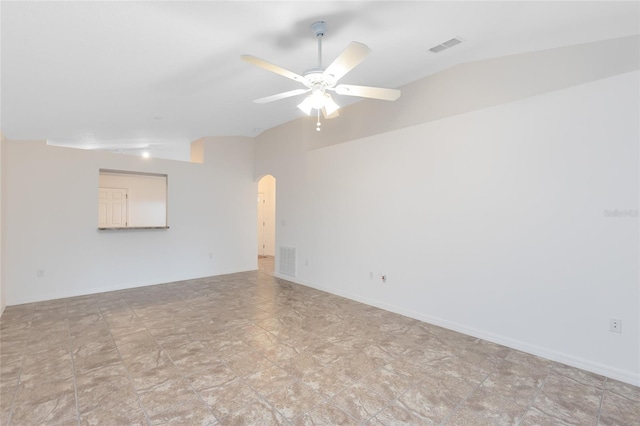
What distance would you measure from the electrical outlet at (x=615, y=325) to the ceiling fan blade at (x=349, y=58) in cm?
292

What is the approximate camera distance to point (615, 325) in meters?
2.42

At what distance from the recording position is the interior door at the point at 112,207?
6695 millimetres

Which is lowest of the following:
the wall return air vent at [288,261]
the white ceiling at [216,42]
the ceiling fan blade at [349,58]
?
the wall return air vent at [288,261]

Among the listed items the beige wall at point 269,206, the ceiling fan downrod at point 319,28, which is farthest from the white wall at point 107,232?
the ceiling fan downrod at point 319,28

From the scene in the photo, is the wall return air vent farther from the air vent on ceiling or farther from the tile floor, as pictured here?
the air vent on ceiling

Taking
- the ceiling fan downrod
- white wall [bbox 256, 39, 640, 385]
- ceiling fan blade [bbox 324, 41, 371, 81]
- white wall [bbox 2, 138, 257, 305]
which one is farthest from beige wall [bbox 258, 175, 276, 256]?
ceiling fan blade [bbox 324, 41, 371, 81]

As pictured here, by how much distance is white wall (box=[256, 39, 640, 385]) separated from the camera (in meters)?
2.42

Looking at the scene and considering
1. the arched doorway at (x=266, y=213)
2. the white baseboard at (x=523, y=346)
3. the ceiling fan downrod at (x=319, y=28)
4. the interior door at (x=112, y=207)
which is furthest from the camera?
the arched doorway at (x=266, y=213)

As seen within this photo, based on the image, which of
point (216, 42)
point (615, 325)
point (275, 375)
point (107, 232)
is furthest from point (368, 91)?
point (107, 232)

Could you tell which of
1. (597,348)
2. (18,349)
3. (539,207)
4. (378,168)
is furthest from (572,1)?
(18,349)

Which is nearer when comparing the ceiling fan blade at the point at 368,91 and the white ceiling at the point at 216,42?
the white ceiling at the point at 216,42

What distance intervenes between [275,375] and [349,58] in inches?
97.2

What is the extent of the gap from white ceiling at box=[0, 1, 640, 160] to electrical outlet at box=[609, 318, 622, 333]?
2.33 meters

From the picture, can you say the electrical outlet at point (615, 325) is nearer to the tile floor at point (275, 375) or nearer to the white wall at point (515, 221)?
the white wall at point (515, 221)
